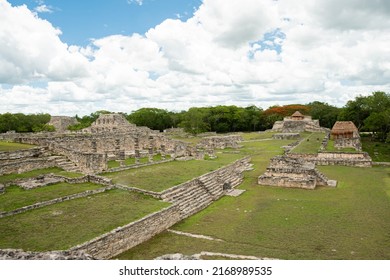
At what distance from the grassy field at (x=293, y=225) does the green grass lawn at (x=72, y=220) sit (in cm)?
128

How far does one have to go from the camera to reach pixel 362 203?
49.3 ft

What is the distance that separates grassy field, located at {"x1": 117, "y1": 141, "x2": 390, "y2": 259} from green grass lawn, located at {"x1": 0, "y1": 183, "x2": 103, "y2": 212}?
5242mm

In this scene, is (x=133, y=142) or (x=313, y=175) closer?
(x=313, y=175)

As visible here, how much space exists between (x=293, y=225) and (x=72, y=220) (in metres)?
8.50

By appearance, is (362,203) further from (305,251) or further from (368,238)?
(305,251)

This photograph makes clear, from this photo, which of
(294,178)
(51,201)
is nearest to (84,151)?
(51,201)

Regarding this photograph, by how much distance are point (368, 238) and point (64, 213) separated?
11.2m

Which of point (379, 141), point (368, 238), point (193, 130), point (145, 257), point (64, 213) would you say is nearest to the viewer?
point (145, 257)

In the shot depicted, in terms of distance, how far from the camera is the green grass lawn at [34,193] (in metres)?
12.3

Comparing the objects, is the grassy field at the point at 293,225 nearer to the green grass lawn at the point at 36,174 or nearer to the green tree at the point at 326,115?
the green grass lawn at the point at 36,174

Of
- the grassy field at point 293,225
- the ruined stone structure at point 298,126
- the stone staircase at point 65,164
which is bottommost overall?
the grassy field at point 293,225

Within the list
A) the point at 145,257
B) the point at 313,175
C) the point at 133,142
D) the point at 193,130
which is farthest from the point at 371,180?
the point at 193,130

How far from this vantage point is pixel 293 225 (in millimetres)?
12375

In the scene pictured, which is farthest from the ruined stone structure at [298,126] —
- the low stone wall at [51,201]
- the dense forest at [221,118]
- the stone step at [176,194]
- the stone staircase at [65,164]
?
the low stone wall at [51,201]
